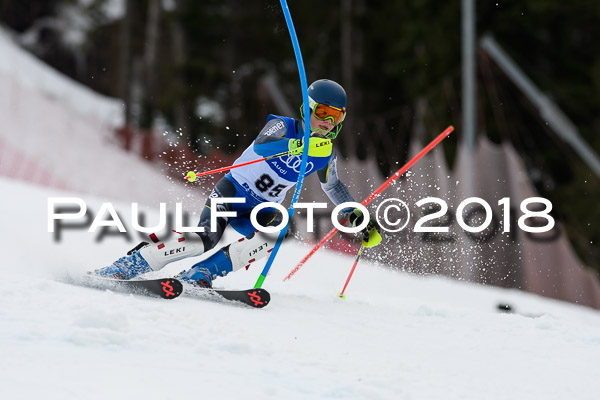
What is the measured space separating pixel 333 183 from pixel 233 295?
1075 mm

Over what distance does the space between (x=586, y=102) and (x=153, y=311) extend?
45.0 feet

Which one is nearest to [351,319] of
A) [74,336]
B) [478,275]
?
[74,336]

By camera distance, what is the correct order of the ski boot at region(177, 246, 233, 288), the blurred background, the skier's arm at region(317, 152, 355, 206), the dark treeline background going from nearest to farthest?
the ski boot at region(177, 246, 233, 288), the skier's arm at region(317, 152, 355, 206), the blurred background, the dark treeline background

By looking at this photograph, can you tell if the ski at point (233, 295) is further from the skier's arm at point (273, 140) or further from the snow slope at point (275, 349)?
the skier's arm at point (273, 140)

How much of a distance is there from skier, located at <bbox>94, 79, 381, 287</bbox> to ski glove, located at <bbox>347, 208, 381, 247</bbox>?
0.37m

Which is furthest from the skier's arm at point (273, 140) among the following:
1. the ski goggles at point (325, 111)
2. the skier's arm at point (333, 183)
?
the skier's arm at point (333, 183)

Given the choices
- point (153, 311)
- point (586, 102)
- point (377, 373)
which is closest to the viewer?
point (377, 373)

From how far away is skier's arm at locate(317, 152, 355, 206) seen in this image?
4789 millimetres

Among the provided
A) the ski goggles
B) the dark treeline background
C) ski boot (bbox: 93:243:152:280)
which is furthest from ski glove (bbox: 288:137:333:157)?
the dark treeline background

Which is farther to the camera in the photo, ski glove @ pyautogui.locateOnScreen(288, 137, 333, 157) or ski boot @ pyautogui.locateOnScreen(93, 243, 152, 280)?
ski boot @ pyautogui.locateOnScreen(93, 243, 152, 280)

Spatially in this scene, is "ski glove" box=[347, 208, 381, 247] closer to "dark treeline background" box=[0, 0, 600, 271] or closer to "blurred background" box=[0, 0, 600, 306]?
"blurred background" box=[0, 0, 600, 306]

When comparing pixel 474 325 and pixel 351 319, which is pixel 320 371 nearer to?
pixel 351 319

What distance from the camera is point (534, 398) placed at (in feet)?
10.1

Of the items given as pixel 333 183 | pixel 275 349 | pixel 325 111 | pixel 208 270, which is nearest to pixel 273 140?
pixel 325 111
